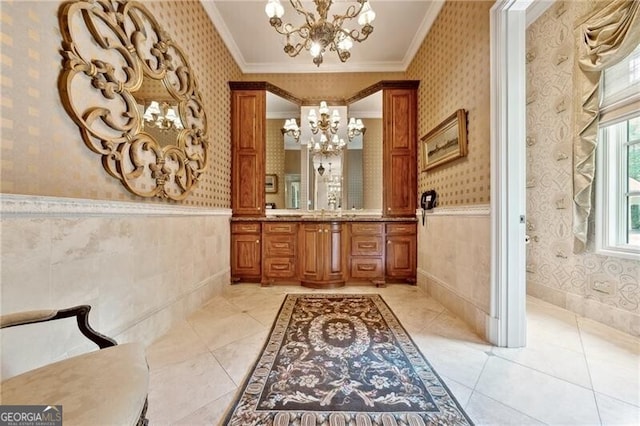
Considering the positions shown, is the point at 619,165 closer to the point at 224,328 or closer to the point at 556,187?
the point at 556,187

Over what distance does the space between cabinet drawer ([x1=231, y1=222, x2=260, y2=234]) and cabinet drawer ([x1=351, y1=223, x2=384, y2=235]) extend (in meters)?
1.34

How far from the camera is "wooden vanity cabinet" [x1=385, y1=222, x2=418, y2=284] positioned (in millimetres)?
3342

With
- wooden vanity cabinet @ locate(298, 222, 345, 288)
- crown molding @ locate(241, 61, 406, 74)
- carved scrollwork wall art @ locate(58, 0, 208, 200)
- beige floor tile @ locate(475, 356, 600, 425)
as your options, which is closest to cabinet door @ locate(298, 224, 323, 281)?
wooden vanity cabinet @ locate(298, 222, 345, 288)

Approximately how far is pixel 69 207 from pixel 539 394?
2.63 m

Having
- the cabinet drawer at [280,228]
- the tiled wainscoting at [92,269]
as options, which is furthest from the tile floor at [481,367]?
the cabinet drawer at [280,228]

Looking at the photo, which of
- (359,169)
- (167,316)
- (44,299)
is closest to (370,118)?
(359,169)

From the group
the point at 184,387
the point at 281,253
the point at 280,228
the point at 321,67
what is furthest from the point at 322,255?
the point at 321,67

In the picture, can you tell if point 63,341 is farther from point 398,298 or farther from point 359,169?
point 359,169

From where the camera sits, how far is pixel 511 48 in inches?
70.7

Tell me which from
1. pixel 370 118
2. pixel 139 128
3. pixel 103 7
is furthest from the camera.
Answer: pixel 370 118

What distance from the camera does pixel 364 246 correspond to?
3.33 m

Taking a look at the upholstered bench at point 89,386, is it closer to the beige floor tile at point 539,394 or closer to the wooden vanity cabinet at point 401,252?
the beige floor tile at point 539,394

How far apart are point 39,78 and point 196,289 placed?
1942 mm

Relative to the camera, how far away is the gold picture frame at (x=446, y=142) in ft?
7.39
